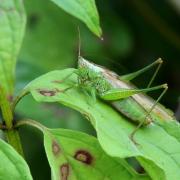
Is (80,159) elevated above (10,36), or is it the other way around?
(10,36)

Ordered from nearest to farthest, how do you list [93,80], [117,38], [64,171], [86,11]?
[64,171] → [86,11] → [93,80] → [117,38]

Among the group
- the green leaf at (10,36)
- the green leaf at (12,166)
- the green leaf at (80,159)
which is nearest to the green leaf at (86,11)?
the green leaf at (10,36)

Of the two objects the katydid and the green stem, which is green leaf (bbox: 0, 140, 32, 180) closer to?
the green stem

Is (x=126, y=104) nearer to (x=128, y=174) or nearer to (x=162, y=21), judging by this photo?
(x=128, y=174)

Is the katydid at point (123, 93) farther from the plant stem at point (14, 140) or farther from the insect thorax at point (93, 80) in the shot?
the plant stem at point (14, 140)

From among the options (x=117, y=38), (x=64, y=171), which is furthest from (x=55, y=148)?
(x=117, y=38)

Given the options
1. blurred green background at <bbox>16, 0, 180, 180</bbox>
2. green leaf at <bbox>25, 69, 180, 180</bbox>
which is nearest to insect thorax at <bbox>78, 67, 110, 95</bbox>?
green leaf at <bbox>25, 69, 180, 180</bbox>

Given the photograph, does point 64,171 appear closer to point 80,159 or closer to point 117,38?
point 80,159
